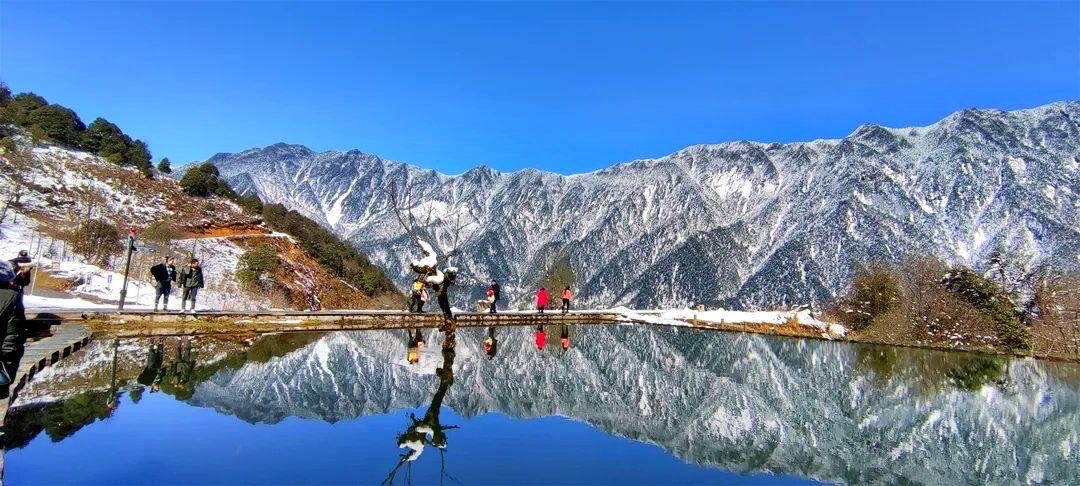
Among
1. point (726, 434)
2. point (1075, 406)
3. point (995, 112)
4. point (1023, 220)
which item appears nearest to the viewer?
point (726, 434)

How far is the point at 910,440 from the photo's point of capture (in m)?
9.11

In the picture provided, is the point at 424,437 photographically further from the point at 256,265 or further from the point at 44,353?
the point at 256,265

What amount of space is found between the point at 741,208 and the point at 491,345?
95.4m

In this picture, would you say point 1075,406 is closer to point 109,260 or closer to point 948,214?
point 109,260

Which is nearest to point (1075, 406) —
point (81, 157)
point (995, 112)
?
point (81, 157)

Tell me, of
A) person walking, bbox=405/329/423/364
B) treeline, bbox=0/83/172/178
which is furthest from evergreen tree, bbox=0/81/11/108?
person walking, bbox=405/329/423/364

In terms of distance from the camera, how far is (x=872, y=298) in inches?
1238

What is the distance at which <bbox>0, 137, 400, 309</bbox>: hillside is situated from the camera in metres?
26.8

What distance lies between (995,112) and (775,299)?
42.1 meters

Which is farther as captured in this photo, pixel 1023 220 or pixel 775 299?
pixel 775 299

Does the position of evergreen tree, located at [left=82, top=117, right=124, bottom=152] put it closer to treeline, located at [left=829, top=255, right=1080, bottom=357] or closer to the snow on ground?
the snow on ground

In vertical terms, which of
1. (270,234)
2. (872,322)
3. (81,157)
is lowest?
(872,322)

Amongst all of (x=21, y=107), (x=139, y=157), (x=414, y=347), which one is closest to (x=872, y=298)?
(x=414, y=347)

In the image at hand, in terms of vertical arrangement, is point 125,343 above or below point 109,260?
below
